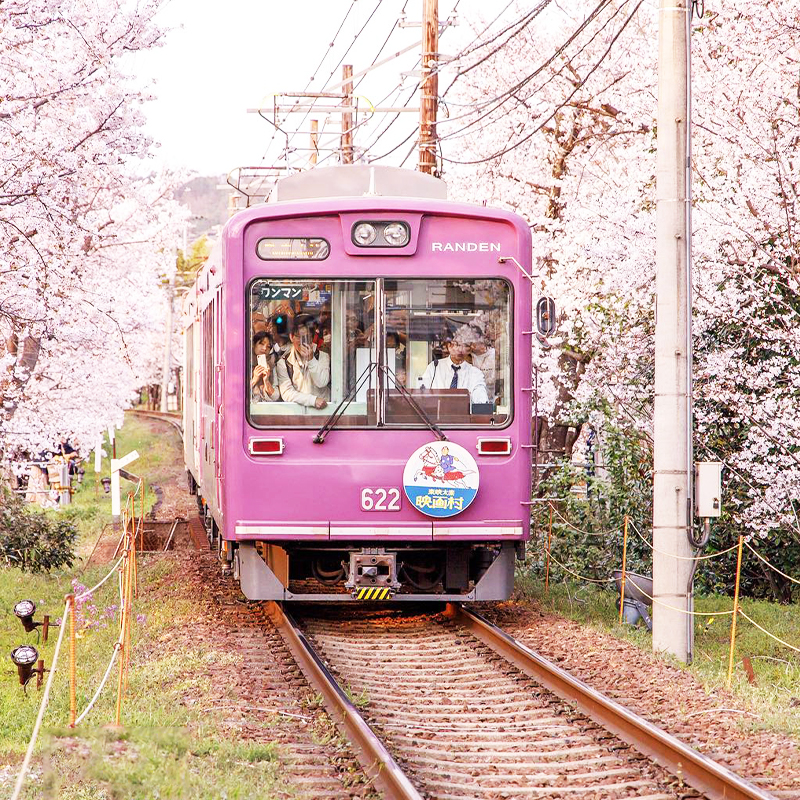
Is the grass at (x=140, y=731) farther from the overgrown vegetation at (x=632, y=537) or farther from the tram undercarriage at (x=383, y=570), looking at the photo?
the overgrown vegetation at (x=632, y=537)

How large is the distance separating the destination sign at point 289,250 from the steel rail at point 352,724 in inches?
110

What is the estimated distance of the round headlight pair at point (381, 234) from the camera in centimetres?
980

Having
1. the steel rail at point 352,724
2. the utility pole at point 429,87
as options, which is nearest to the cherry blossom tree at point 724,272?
the utility pole at point 429,87

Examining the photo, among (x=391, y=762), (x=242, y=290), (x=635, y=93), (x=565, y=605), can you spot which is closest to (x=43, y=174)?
(x=242, y=290)

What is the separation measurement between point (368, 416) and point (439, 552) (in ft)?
4.56

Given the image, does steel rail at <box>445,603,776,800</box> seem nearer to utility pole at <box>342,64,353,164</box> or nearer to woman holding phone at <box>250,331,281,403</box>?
woman holding phone at <box>250,331,281,403</box>

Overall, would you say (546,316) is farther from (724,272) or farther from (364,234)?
(724,272)

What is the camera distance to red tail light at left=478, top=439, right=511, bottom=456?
32.3 feet

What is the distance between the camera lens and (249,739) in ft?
21.7

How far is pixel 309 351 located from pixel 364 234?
0.98 m

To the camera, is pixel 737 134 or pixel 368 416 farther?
pixel 737 134

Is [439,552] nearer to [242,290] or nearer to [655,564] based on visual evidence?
[655,564]

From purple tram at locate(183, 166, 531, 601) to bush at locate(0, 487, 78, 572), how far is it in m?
5.95

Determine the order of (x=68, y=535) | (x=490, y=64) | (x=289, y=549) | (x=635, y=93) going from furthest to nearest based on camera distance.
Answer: (x=490, y=64)
(x=635, y=93)
(x=68, y=535)
(x=289, y=549)
